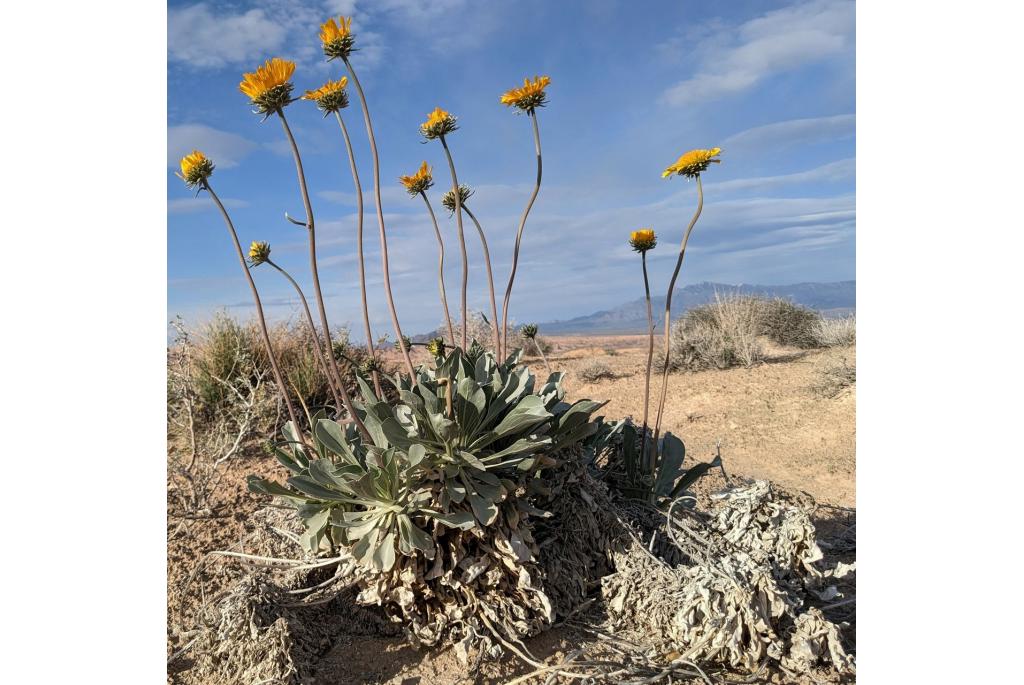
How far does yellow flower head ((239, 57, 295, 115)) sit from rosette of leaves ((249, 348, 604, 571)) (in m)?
0.96

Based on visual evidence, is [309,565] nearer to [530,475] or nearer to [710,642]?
[530,475]

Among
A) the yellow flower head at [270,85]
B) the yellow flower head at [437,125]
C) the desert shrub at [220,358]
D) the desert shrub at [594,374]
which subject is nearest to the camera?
the yellow flower head at [270,85]

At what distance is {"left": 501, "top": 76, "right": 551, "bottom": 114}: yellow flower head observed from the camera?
2.58m

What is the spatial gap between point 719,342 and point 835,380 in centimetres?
256

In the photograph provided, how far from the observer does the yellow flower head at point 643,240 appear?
276cm

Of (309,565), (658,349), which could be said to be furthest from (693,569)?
(658,349)

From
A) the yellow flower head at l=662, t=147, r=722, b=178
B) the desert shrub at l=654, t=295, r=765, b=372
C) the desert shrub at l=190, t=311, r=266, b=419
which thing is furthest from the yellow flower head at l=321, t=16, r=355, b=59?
the desert shrub at l=654, t=295, r=765, b=372

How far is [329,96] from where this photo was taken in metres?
2.36

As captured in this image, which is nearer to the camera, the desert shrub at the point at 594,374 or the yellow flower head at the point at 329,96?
the yellow flower head at the point at 329,96

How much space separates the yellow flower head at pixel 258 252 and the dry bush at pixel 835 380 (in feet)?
22.4

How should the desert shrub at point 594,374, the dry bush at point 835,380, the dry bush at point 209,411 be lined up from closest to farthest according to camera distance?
the dry bush at point 209,411, the dry bush at point 835,380, the desert shrub at point 594,374

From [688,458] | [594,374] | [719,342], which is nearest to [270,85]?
[688,458]

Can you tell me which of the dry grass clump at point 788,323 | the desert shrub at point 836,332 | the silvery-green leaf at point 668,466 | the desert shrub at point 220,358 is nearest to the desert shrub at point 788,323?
the dry grass clump at point 788,323

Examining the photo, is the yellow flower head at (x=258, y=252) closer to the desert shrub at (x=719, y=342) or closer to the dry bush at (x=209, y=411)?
the dry bush at (x=209, y=411)
